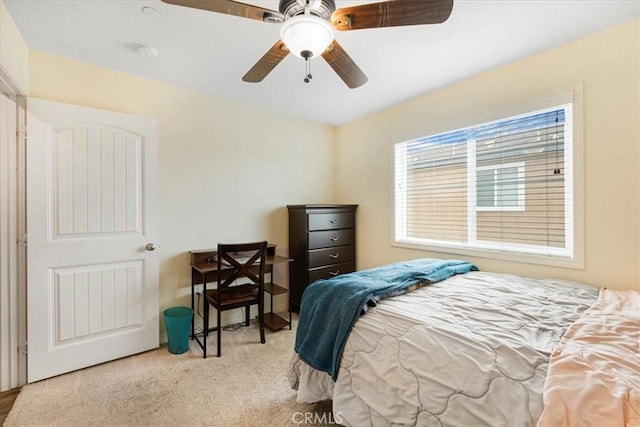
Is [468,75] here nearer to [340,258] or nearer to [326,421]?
[340,258]

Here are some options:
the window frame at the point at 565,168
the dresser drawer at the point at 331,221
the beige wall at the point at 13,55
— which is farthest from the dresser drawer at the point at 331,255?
the beige wall at the point at 13,55

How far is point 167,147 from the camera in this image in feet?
9.21

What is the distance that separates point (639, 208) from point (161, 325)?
149 inches

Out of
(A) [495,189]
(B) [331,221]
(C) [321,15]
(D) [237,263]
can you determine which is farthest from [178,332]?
(A) [495,189]

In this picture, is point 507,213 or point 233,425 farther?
point 507,213

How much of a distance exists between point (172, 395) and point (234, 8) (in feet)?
7.53

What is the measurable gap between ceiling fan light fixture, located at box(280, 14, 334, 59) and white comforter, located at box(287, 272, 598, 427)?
132 centimetres

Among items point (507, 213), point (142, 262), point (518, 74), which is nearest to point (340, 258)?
point (507, 213)

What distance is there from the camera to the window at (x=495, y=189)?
2.21 meters

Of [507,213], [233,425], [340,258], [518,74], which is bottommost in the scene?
[233,425]

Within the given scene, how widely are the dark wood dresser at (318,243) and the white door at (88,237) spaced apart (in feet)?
4.76

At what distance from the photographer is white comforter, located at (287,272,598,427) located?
1.01 m

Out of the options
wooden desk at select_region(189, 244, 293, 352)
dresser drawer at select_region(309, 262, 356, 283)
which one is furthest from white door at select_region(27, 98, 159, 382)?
dresser drawer at select_region(309, 262, 356, 283)

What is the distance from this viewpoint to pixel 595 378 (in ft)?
2.97
